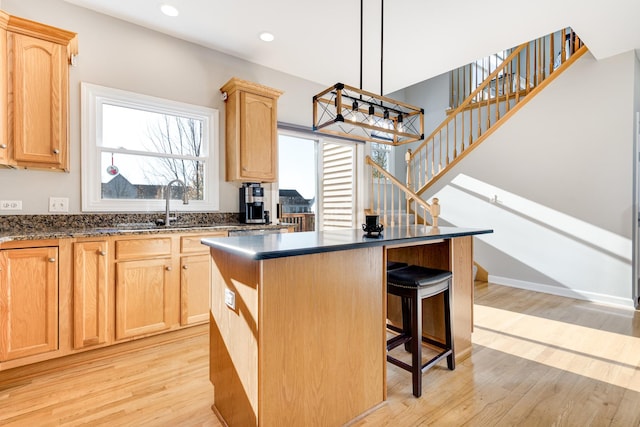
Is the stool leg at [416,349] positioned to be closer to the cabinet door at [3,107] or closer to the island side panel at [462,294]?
the island side panel at [462,294]

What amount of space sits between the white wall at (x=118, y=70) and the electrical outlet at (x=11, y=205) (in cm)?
3

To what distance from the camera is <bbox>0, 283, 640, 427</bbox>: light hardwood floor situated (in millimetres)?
1796

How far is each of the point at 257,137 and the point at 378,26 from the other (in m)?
1.71

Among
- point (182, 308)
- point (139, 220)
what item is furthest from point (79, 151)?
point (182, 308)

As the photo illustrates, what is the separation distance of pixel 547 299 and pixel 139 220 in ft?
15.8

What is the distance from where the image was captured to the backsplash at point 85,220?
102 inches

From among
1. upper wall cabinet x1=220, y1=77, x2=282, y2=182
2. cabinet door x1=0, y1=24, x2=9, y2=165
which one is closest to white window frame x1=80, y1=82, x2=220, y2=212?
upper wall cabinet x1=220, y1=77, x2=282, y2=182

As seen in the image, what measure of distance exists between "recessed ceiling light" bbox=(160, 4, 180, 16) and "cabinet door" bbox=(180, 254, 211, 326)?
226 cm

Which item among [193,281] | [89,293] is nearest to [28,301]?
[89,293]

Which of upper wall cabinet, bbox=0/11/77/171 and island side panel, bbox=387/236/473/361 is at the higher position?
upper wall cabinet, bbox=0/11/77/171

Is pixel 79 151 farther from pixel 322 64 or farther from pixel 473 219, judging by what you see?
pixel 473 219

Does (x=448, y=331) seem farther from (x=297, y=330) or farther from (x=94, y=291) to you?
(x=94, y=291)

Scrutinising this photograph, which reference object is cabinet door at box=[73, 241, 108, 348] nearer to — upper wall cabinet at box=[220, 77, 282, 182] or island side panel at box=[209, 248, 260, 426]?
island side panel at box=[209, 248, 260, 426]

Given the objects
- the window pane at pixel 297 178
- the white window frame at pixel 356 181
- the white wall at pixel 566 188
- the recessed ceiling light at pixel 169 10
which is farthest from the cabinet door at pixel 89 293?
the white wall at pixel 566 188
